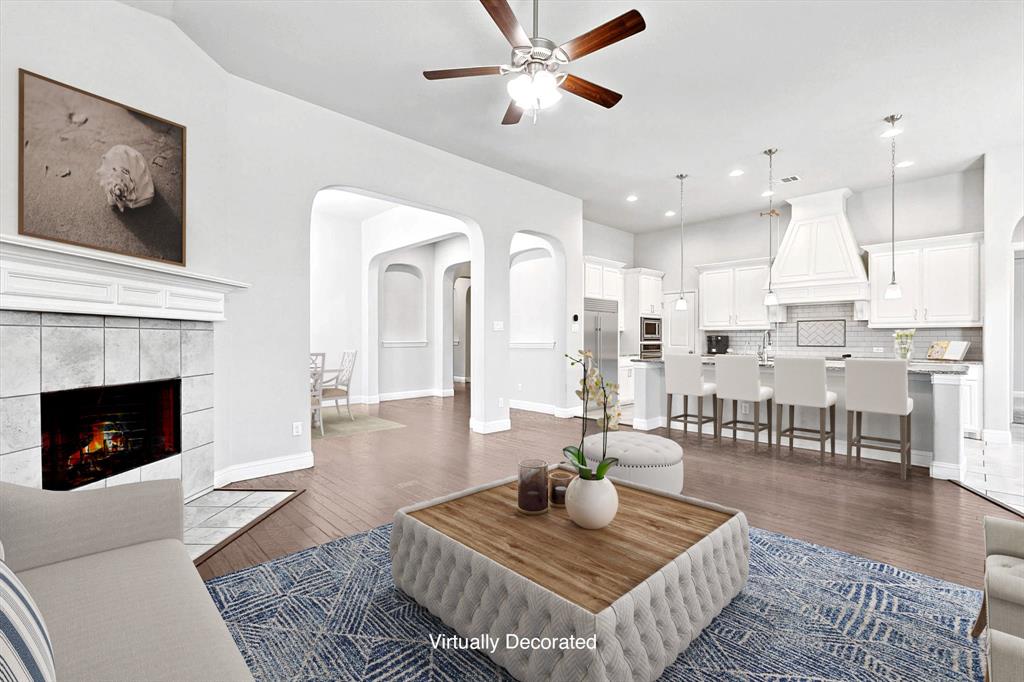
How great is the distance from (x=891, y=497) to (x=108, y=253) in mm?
5489

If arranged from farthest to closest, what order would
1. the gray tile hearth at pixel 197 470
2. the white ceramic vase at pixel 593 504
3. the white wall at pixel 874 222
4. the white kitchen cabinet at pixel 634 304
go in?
1. the white kitchen cabinet at pixel 634 304
2. the white wall at pixel 874 222
3. the gray tile hearth at pixel 197 470
4. the white ceramic vase at pixel 593 504

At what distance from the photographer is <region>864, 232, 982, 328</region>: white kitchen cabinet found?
A: 5570 millimetres

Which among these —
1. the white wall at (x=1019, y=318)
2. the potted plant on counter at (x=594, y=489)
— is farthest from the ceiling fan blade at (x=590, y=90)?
→ the white wall at (x=1019, y=318)

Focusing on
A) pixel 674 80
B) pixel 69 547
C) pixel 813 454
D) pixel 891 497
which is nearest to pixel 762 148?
pixel 674 80

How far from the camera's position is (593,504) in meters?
1.85

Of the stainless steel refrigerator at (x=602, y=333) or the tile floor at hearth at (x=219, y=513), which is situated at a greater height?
the stainless steel refrigerator at (x=602, y=333)

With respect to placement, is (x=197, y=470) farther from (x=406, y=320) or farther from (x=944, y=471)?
Answer: (x=944, y=471)

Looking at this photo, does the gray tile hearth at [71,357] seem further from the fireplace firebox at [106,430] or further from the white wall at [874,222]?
the white wall at [874,222]

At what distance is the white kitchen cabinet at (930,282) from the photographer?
5.57m

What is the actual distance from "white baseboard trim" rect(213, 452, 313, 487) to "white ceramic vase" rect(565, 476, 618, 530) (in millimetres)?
3040

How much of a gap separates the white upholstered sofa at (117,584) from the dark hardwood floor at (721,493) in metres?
0.84

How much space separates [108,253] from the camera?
2729 mm

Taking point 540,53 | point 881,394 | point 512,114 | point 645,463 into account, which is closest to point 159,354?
point 512,114

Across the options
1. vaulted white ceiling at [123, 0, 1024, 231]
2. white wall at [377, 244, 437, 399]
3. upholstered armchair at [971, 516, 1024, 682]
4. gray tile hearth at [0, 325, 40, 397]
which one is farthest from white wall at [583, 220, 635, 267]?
gray tile hearth at [0, 325, 40, 397]
